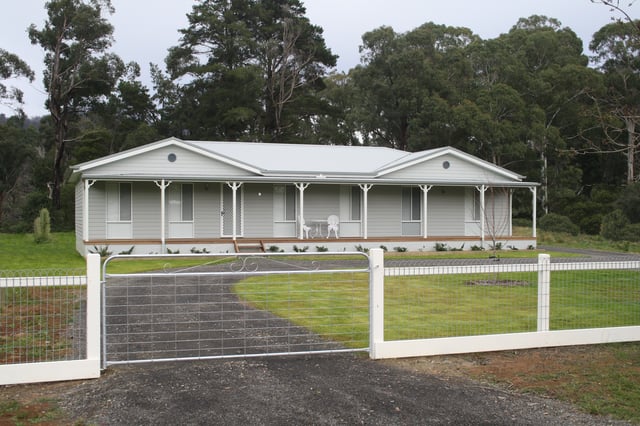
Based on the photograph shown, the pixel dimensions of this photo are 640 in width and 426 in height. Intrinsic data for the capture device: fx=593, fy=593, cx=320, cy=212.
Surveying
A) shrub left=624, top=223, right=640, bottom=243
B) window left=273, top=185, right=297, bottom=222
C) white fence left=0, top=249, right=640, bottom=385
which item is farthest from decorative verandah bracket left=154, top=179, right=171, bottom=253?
shrub left=624, top=223, right=640, bottom=243

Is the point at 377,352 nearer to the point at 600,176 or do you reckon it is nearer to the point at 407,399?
the point at 407,399

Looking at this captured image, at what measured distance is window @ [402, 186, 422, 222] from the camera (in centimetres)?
2566

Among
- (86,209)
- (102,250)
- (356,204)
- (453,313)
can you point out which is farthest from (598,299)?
(86,209)

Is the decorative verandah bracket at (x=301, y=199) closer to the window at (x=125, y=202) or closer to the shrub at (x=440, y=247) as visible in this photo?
the shrub at (x=440, y=247)

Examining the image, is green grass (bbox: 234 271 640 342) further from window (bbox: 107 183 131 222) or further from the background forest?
the background forest

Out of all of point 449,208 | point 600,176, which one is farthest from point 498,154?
point 449,208

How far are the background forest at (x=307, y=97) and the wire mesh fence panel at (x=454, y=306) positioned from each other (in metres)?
28.6

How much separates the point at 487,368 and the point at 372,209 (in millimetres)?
18688

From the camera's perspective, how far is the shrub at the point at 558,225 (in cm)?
3111

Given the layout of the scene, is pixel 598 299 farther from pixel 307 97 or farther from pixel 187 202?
pixel 307 97

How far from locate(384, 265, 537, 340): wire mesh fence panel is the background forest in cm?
2864

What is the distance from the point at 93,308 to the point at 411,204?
67.5 feet

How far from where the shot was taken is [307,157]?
91.0ft

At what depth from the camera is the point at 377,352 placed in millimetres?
6844
